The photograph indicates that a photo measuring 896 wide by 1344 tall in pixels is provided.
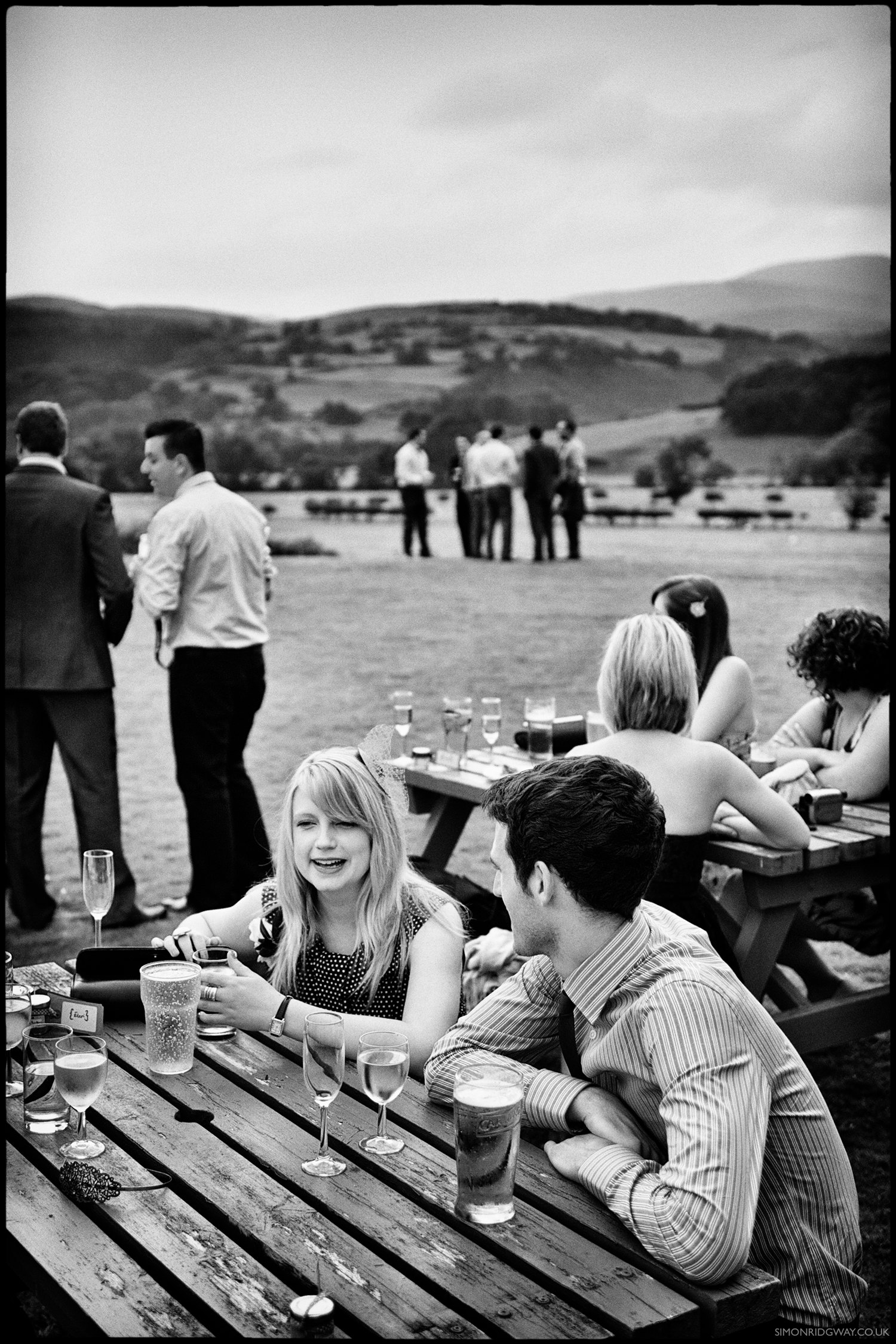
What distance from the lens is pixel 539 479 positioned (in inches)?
605

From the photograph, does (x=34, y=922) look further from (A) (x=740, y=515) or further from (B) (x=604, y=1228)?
(A) (x=740, y=515)

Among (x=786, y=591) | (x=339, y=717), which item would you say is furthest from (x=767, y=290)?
(x=339, y=717)

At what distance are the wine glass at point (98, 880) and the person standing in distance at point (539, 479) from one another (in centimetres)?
1236

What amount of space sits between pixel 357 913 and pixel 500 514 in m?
14.7

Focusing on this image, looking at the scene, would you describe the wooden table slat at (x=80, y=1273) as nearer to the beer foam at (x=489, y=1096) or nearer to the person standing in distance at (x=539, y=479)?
the beer foam at (x=489, y=1096)

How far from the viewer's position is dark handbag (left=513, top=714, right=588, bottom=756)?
169 inches

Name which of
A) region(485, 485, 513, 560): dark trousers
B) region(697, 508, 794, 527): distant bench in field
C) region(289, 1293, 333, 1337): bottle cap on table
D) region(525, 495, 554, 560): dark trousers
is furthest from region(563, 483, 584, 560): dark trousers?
region(289, 1293, 333, 1337): bottle cap on table

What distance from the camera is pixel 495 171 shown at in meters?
28.9

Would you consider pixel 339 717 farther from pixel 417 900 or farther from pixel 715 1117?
pixel 715 1117

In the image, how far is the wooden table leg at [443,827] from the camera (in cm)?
433

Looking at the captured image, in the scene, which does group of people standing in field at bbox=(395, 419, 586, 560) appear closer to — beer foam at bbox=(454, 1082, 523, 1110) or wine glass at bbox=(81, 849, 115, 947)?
wine glass at bbox=(81, 849, 115, 947)

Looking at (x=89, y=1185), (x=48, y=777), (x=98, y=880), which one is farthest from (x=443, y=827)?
(x=89, y=1185)

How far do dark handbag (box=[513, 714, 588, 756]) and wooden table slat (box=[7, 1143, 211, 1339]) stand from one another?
2757mm

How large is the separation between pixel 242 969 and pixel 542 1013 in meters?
0.53
